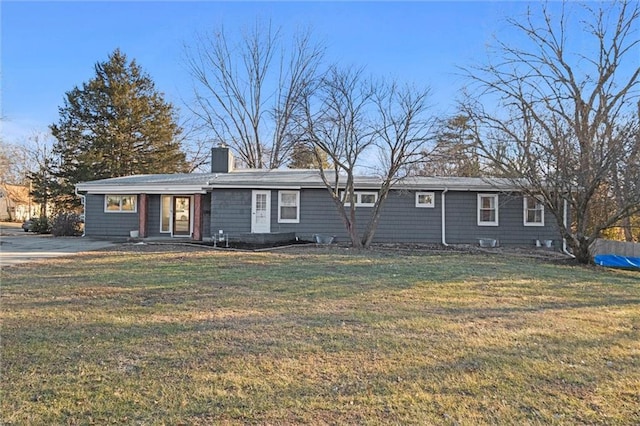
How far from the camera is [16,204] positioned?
41875 millimetres

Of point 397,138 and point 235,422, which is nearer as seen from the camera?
point 235,422

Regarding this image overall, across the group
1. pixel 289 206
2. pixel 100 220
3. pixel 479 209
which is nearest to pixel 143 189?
pixel 100 220

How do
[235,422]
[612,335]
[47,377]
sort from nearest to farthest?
[235,422] → [47,377] → [612,335]

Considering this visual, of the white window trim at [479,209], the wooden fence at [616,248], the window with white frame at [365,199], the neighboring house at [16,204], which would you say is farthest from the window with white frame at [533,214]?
the neighboring house at [16,204]

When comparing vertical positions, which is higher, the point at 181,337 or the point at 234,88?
the point at 234,88

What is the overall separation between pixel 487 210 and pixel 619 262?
14.4 feet

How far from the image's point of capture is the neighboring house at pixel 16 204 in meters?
39.8

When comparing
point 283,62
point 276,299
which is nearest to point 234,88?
point 283,62

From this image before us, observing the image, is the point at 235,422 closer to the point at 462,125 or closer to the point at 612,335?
the point at 612,335

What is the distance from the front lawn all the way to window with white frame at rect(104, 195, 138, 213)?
9.51 meters

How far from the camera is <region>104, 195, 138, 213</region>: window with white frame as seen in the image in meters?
16.0

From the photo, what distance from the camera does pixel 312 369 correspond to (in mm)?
3145

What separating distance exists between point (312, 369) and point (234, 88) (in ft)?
94.7

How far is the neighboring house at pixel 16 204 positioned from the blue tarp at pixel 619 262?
147ft
